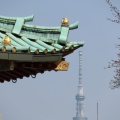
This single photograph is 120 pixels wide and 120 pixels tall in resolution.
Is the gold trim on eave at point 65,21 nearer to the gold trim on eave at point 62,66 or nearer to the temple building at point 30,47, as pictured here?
the temple building at point 30,47

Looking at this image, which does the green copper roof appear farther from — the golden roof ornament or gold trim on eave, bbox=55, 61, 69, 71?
gold trim on eave, bbox=55, 61, 69, 71

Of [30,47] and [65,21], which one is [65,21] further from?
[30,47]

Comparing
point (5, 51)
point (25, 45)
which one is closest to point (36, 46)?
point (25, 45)

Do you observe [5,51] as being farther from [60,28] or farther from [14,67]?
[60,28]

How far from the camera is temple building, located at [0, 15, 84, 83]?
17219mm

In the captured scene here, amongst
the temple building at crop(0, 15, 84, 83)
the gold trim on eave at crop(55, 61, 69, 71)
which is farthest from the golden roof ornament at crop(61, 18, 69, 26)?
the gold trim on eave at crop(55, 61, 69, 71)

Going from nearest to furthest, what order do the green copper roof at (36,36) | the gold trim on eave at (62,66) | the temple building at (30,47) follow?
the temple building at (30,47), the green copper roof at (36,36), the gold trim on eave at (62,66)

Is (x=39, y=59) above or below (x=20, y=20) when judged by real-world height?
below

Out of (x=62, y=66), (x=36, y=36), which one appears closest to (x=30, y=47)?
(x=62, y=66)

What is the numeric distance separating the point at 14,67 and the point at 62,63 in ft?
5.34

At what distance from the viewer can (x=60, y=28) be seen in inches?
747

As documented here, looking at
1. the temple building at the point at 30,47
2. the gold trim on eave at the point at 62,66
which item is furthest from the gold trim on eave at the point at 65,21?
the gold trim on eave at the point at 62,66

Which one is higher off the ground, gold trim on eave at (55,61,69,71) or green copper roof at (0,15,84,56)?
green copper roof at (0,15,84,56)

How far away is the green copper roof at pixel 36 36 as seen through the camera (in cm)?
1804
